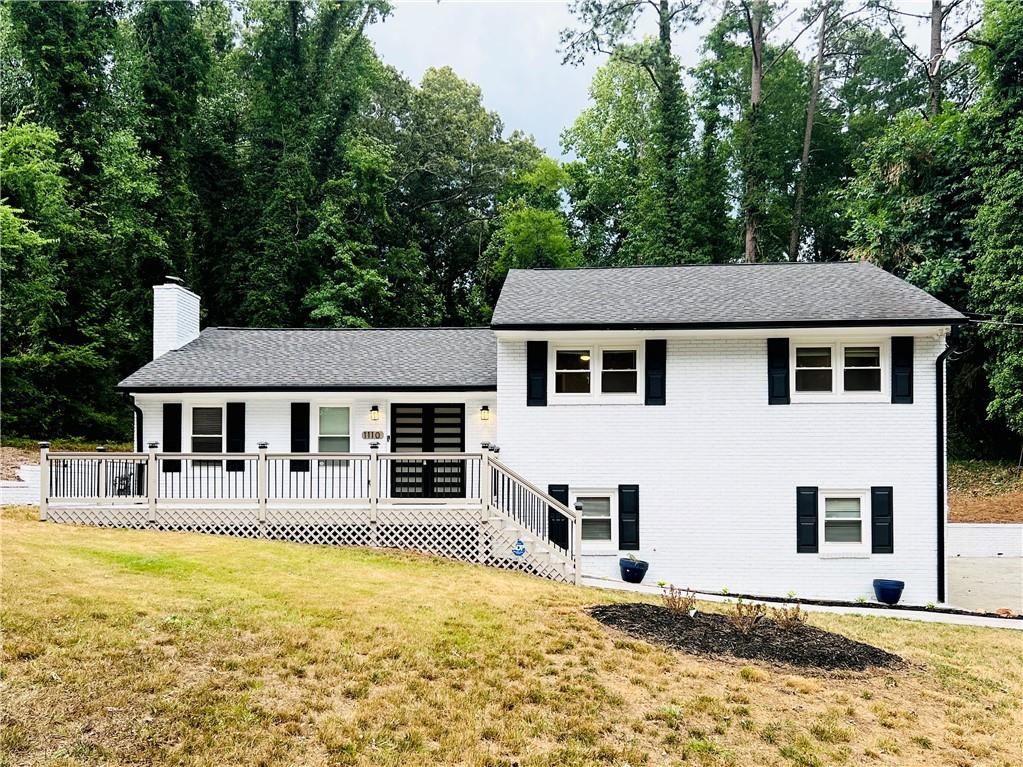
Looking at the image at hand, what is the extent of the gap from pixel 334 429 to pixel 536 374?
15.1 ft

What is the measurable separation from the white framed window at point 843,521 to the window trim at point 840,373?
1.78 m

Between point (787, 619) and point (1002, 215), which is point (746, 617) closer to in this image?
point (787, 619)

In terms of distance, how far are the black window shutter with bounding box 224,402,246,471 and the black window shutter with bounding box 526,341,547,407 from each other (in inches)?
239

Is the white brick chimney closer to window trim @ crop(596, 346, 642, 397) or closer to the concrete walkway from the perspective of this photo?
window trim @ crop(596, 346, 642, 397)

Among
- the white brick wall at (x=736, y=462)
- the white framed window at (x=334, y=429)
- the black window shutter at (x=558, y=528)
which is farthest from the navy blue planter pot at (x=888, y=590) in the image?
the white framed window at (x=334, y=429)

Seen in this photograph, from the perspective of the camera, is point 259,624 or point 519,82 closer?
point 259,624

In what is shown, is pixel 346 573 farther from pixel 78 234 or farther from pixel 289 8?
pixel 289 8

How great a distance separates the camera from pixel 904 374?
1242 centimetres

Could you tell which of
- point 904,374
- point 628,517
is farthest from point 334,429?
point 904,374

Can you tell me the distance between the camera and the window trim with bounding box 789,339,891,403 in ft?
41.0

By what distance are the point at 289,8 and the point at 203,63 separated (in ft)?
14.9

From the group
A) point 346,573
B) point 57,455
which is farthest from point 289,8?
point 346,573

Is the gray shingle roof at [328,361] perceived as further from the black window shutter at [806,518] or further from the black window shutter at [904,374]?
the black window shutter at [904,374]

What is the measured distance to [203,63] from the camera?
29.2 metres
